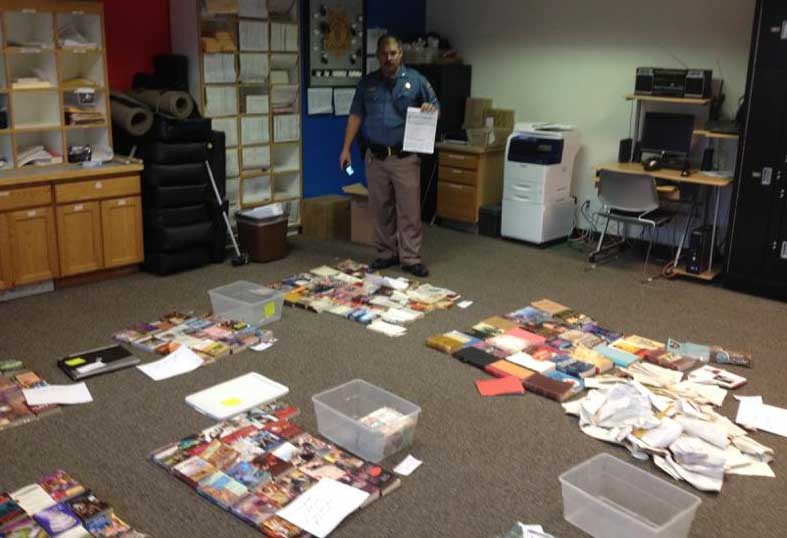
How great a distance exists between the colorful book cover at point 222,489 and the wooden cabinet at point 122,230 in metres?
2.85

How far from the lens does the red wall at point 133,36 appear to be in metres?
5.73

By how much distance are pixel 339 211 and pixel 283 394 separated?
3241 millimetres

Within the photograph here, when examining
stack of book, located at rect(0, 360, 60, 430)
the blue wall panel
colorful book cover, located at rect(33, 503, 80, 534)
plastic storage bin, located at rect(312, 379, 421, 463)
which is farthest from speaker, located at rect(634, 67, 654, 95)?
colorful book cover, located at rect(33, 503, 80, 534)

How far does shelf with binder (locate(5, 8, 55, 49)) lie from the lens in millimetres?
5113

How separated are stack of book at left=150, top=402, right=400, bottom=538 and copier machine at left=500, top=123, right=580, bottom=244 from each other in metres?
3.74

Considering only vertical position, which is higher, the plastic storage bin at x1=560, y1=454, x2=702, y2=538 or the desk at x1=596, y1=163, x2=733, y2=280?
the desk at x1=596, y1=163, x2=733, y2=280

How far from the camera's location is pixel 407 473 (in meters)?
3.11

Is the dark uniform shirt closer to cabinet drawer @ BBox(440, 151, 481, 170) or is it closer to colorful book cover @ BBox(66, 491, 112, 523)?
cabinet drawer @ BBox(440, 151, 481, 170)

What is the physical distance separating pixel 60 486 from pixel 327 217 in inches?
160

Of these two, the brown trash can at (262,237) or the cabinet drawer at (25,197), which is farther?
the brown trash can at (262,237)

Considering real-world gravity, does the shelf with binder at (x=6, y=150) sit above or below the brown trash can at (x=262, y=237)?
above

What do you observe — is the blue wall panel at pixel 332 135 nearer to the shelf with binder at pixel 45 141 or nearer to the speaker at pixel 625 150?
the shelf with binder at pixel 45 141

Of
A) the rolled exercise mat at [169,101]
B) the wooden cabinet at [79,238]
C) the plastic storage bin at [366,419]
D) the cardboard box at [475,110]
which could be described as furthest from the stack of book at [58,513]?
the cardboard box at [475,110]

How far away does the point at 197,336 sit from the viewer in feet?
14.4
